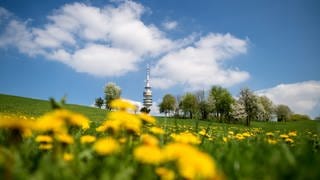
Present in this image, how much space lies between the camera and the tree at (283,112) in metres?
108

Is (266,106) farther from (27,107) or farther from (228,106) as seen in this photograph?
(27,107)

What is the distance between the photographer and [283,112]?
108 m

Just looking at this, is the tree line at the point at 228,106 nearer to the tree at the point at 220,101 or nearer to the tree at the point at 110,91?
the tree at the point at 220,101

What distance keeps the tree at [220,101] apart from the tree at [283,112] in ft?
120

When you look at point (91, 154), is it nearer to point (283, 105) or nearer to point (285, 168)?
point (285, 168)

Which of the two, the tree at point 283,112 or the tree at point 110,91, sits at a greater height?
the tree at point 110,91

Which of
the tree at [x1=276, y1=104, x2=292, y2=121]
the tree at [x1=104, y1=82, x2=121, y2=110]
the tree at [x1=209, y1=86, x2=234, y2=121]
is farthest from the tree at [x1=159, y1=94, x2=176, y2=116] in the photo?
the tree at [x1=276, y1=104, x2=292, y2=121]

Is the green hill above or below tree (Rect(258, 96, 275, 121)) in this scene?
below

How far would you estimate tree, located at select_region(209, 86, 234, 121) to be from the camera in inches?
3076

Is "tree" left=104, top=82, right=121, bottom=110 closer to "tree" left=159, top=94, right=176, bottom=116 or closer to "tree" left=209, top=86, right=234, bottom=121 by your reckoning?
"tree" left=159, top=94, right=176, bottom=116

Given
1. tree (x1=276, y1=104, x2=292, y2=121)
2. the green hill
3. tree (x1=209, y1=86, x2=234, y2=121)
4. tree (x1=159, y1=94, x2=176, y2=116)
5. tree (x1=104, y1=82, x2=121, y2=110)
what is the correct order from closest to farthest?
the green hill < tree (x1=209, y1=86, x2=234, y2=121) < tree (x1=104, y1=82, x2=121, y2=110) < tree (x1=159, y1=94, x2=176, y2=116) < tree (x1=276, y1=104, x2=292, y2=121)

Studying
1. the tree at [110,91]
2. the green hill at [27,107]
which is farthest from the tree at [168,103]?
the green hill at [27,107]

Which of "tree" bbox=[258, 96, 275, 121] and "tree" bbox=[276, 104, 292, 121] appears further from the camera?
"tree" bbox=[276, 104, 292, 121]

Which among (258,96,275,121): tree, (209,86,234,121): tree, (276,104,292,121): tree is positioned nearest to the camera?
(209,86,234,121): tree
